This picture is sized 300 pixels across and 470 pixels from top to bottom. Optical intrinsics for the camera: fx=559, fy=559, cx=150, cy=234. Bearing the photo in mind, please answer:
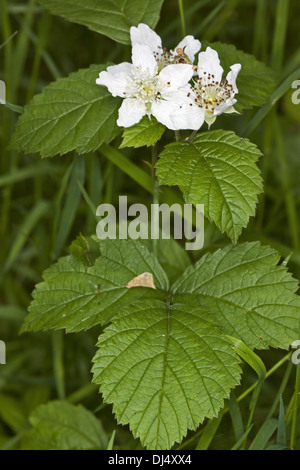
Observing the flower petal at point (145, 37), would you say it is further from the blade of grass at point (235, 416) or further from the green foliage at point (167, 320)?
the blade of grass at point (235, 416)

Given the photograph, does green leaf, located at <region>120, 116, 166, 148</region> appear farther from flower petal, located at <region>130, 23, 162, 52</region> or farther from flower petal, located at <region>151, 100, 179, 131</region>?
flower petal, located at <region>130, 23, 162, 52</region>

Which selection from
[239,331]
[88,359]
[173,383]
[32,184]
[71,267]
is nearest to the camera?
[173,383]

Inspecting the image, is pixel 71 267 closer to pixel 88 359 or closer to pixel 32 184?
pixel 88 359

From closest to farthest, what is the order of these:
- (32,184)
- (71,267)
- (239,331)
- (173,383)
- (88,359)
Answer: (173,383), (239,331), (71,267), (88,359), (32,184)

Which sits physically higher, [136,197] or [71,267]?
[136,197]

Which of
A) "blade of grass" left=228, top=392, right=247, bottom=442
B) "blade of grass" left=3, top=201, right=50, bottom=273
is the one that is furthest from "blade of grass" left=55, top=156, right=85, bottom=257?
"blade of grass" left=228, top=392, right=247, bottom=442

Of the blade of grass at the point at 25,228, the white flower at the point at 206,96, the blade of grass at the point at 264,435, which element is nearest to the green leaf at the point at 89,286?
the white flower at the point at 206,96
